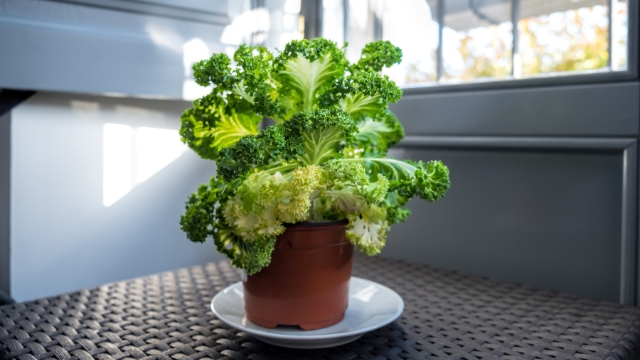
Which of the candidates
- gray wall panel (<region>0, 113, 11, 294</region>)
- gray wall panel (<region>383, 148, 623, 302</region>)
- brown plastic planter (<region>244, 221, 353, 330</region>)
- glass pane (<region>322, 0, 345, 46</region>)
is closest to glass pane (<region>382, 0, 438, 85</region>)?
glass pane (<region>322, 0, 345, 46</region>)

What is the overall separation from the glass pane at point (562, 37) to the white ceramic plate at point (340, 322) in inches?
25.2

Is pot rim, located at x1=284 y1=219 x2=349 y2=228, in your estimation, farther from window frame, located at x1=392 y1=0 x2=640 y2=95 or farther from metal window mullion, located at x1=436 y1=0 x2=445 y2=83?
metal window mullion, located at x1=436 y1=0 x2=445 y2=83

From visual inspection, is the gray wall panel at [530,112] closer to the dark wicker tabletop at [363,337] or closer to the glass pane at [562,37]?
the glass pane at [562,37]

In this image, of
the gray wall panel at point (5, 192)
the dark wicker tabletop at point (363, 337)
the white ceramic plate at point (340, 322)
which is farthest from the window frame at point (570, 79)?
the gray wall panel at point (5, 192)

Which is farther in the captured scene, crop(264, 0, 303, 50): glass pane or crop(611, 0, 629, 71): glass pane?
crop(264, 0, 303, 50): glass pane

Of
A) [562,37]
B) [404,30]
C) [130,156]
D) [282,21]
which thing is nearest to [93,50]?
[130,156]

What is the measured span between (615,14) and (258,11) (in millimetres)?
851

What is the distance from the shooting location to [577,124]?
97 cm

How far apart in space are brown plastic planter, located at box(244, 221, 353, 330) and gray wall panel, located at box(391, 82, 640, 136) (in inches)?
21.4

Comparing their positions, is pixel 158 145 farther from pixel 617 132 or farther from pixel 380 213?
pixel 617 132

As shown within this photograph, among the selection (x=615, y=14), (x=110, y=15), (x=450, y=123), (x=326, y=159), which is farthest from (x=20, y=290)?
(x=615, y=14)

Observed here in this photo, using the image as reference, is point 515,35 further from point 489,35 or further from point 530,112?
point 530,112

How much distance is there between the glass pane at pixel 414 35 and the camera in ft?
4.26

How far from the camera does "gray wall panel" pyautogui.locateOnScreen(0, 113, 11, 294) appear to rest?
1004 mm
